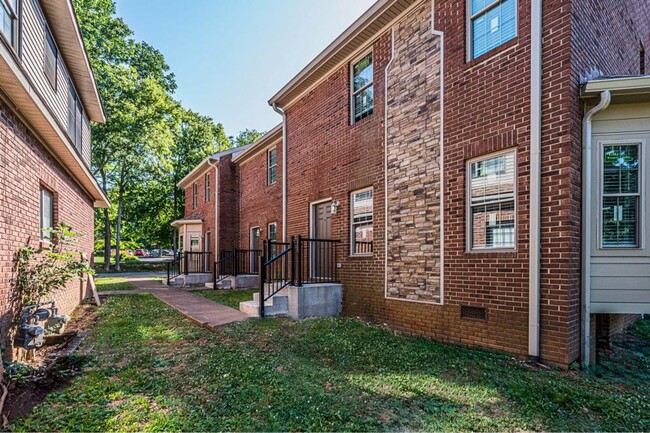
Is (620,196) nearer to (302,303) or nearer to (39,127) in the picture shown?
(302,303)

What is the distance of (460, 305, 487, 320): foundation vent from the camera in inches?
213

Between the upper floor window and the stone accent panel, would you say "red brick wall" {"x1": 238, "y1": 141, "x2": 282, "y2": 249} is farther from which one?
the upper floor window

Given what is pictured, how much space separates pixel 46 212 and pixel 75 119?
3.98 meters

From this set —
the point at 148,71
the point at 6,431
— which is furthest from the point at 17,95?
the point at 148,71

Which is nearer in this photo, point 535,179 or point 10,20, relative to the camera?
point 535,179

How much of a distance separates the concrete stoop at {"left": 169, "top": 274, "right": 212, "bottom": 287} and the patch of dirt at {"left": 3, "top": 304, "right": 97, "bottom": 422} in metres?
9.51

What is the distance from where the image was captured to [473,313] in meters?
5.52

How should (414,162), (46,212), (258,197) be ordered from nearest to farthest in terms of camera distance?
(414,162)
(46,212)
(258,197)

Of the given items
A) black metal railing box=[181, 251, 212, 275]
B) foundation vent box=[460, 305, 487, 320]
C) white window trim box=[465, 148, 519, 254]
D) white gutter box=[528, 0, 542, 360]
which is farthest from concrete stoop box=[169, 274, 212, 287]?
white gutter box=[528, 0, 542, 360]

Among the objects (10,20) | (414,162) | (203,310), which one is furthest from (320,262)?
(10,20)

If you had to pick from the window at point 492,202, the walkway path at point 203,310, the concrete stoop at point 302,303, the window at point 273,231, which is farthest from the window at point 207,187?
the window at point 492,202

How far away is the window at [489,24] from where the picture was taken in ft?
17.7

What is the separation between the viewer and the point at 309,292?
25.0 ft

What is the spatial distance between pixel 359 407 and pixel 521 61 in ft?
16.0
